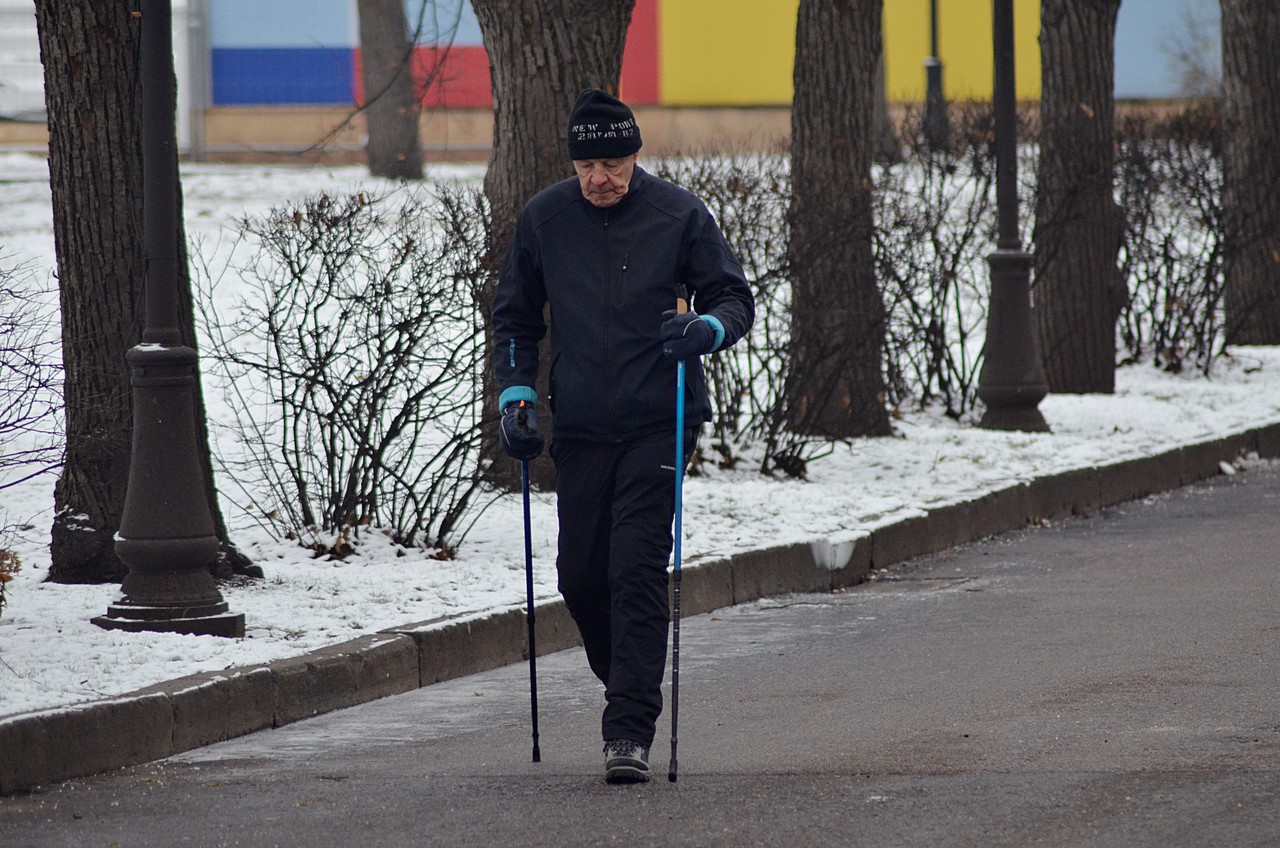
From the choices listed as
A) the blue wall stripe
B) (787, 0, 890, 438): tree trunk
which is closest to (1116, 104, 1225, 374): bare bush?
(787, 0, 890, 438): tree trunk

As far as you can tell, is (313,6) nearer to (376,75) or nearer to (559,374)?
(376,75)

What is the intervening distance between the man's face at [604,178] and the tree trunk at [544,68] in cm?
464

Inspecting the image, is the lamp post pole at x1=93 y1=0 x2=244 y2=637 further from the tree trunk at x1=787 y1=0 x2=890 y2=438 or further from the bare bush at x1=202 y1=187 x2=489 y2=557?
the tree trunk at x1=787 y1=0 x2=890 y2=438

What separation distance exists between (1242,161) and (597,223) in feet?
44.8

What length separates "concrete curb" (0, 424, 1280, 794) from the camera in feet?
19.4

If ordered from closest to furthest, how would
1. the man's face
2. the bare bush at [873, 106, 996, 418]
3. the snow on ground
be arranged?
1. the man's face
2. the snow on ground
3. the bare bush at [873, 106, 996, 418]

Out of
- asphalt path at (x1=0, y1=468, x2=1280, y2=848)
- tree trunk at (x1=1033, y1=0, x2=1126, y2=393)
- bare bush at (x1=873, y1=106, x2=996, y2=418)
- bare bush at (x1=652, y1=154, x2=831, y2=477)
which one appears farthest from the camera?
tree trunk at (x1=1033, y1=0, x2=1126, y2=393)

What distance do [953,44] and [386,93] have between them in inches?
608

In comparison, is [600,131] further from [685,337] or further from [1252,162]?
[1252,162]

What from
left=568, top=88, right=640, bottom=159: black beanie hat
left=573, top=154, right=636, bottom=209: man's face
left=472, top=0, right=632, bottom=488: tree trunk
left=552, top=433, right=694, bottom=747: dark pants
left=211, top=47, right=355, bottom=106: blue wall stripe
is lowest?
left=552, top=433, right=694, bottom=747: dark pants

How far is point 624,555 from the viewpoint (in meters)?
5.81

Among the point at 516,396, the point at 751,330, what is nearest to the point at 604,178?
the point at 516,396

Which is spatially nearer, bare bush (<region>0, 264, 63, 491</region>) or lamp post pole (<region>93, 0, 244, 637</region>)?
bare bush (<region>0, 264, 63, 491</region>)

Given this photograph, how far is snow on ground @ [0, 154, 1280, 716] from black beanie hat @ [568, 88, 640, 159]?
2.20 meters
